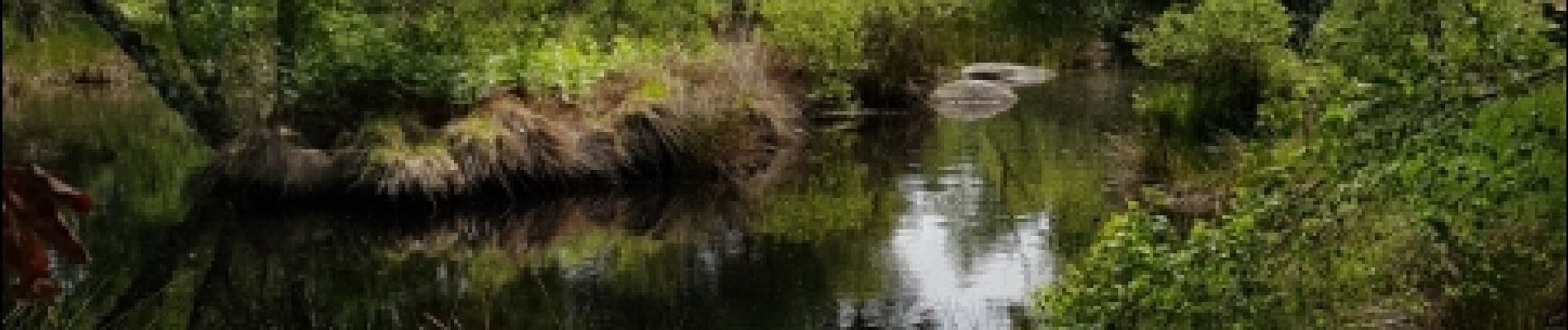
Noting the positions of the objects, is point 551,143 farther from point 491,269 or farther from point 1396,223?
point 1396,223

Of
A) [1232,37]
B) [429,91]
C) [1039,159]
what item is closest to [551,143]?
[429,91]

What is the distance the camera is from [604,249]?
1305 centimetres

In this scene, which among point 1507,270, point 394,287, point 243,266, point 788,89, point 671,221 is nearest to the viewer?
point 1507,270

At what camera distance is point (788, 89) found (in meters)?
21.7

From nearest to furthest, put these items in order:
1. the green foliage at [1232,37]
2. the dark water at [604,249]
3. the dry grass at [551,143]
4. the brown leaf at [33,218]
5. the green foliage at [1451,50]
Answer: the brown leaf at [33,218] < the green foliage at [1451,50] < the dark water at [604,249] < the dry grass at [551,143] < the green foliage at [1232,37]

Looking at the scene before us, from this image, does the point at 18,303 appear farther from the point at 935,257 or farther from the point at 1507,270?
the point at 935,257

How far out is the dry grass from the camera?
14.8 meters

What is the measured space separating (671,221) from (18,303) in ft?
26.1

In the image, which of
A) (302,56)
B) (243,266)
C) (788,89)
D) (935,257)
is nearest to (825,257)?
(935,257)

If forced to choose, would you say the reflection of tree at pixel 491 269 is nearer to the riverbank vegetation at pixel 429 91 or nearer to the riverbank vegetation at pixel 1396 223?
the riverbank vegetation at pixel 429 91

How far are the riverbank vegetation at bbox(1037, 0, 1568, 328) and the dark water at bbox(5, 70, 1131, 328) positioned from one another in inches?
131

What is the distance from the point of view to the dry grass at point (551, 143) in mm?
14805

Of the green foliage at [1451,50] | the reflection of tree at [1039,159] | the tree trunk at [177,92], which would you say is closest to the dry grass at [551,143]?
the tree trunk at [177,92]

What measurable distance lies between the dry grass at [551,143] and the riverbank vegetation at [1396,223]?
878 centimetres
